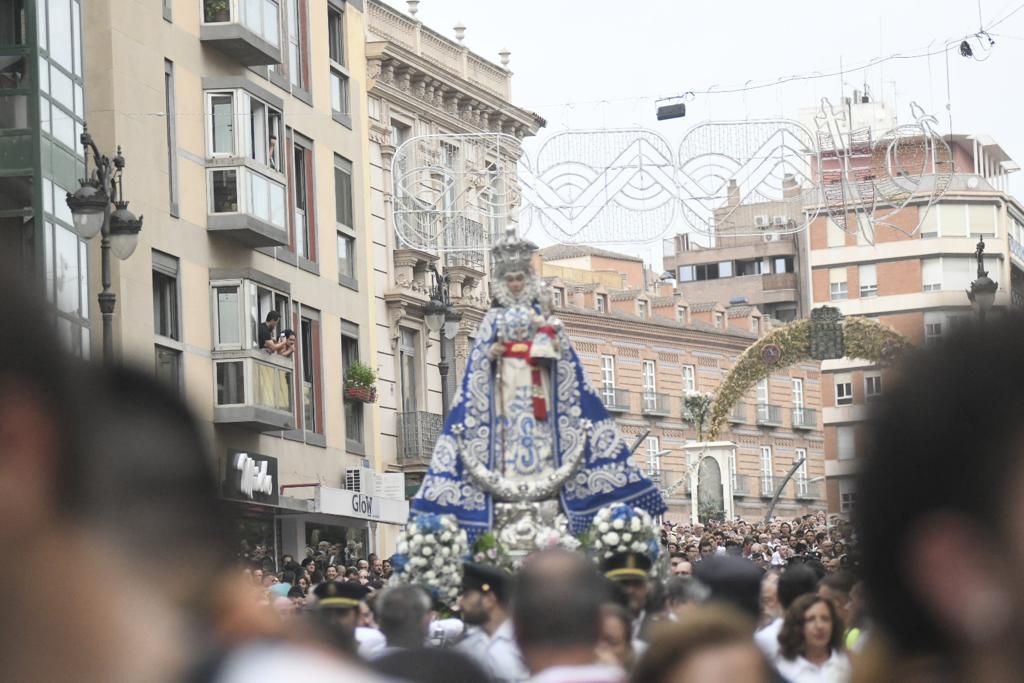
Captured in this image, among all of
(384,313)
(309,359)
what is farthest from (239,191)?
(384,313)

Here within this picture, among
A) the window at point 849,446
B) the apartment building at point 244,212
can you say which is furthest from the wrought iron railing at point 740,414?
the window at point 849,446

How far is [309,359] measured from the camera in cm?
3497

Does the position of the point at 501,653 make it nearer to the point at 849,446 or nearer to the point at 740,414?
the point at 849,446

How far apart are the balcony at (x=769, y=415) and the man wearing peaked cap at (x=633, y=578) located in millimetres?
72412

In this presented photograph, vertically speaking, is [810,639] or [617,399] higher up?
[617,399]

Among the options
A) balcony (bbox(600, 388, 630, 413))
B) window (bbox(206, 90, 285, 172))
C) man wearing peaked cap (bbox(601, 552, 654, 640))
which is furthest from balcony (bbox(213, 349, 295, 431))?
balcony (bbox(600, 388, 630, 413))

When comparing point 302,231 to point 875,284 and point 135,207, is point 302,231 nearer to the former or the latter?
point 135,207

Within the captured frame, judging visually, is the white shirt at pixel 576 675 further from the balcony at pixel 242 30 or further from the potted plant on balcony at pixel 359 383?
the potted plant on balcony at pixel 359 383

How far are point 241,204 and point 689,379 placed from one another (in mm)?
50896

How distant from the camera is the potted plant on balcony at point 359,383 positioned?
36188mm

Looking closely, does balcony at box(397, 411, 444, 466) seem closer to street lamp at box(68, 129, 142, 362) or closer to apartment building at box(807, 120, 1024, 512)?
street lamp at box(68, 129, 142, 362)

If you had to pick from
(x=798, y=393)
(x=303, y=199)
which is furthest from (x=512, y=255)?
(x=798, y=393)

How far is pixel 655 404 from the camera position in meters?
77.9

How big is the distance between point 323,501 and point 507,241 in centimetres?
1917
